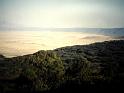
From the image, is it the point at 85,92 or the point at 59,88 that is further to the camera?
the point at 59,88

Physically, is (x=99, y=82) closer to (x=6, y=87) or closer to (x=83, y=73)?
(x=83, y=73)

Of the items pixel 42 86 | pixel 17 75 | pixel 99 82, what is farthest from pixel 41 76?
pixel 99 82

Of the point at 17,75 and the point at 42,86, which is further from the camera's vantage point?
the point at 17,75

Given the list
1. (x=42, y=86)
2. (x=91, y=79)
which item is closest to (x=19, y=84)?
(x=42, y=86)

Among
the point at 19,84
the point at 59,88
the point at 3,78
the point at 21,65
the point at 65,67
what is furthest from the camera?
the point at 21,65

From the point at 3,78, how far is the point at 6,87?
12.3 ft

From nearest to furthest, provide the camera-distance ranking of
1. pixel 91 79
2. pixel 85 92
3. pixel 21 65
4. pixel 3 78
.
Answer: pixel 85 92 → pixel 91 79 → pixel 3 78 → pixel 21 65

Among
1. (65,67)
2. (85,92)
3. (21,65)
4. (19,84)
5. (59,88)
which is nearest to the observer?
(85,92)

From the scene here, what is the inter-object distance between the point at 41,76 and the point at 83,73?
14.1 feet

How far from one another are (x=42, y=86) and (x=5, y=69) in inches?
383

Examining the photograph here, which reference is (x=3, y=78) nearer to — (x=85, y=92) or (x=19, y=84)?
(x=19, y=84)

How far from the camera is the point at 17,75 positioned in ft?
74.2

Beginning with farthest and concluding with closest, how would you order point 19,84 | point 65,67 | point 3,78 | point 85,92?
point 65,67, point 3,78, point 19,84, point 85,92

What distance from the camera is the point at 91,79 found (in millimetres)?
17797
